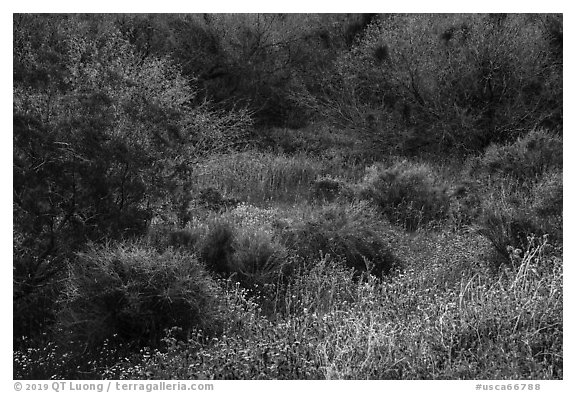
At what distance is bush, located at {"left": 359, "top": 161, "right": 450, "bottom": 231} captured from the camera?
956cm

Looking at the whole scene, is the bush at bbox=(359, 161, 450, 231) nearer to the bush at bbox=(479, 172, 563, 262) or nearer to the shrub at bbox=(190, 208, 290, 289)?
the bush at bbox=(479, 172, 563, 262)

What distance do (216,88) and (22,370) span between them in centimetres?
1192

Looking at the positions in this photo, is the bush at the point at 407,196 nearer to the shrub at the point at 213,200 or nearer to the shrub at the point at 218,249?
the shrub at the point at 213,200

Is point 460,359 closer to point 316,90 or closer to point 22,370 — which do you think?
point 22,370

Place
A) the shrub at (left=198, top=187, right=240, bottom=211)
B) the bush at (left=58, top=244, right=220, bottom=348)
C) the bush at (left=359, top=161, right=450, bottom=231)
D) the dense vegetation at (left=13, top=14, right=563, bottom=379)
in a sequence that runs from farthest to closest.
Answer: the bush at (left=359, top=161, right=450, bottom=231)
the shrub at (left=198, top=187, right=240, bottom=211)
the bush at (left=58, top=244, right=220, bottom=348)
the dense vegetation at (left=13, top=14, right=563, bottom=379)

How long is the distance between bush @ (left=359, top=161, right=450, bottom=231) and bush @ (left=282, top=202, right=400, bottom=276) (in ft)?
4.87

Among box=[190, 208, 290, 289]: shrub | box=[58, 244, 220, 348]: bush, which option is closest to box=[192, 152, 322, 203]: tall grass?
box=[190, 208, 290, 289]: shrub

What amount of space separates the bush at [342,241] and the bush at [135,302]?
74.4 inches

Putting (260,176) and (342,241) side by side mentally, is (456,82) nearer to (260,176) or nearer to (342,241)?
(260,176)

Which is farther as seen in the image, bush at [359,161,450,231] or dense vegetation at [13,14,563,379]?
bush at [359,161,450,231]

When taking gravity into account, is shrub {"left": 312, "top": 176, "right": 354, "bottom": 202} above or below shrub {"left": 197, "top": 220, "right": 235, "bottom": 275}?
below

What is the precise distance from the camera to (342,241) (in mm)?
7707

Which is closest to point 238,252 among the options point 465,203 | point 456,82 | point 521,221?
point 521,221

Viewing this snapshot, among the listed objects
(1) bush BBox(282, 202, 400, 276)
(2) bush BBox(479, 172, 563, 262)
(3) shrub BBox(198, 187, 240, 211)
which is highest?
(2) bush BBox(479, 172, 563, 262)
